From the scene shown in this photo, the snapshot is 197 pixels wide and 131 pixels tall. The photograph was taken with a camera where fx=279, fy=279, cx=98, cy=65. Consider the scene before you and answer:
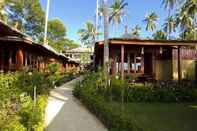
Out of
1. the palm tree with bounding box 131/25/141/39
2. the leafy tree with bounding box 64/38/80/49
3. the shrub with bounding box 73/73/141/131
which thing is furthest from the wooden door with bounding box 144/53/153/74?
the leafy tree with bounding box 64/38/80/49

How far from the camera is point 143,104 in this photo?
523 inches

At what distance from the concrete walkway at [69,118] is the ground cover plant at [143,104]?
0.32m

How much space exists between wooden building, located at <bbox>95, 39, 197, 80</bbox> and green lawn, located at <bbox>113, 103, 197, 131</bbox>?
6021mm

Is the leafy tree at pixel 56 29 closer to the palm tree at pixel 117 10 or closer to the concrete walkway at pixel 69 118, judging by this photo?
the palm tree at pixel 117 10

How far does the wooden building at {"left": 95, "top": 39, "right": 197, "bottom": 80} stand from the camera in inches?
725

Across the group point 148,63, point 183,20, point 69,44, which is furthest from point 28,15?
point 148,63

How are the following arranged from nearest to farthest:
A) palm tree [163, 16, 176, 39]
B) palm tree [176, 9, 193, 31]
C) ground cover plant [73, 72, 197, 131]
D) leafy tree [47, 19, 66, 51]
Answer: ground cover plant [73, 72, 197, 131] → palm tree [176, 9, 193, 31] → palm tree [163, 16, 176, 39] → leafy tree [47, 19, 66, 51]

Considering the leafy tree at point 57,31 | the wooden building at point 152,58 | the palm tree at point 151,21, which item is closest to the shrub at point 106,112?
the wooden building at point 152,58

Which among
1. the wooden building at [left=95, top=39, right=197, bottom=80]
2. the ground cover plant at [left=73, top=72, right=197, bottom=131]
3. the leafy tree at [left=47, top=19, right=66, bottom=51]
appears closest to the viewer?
the ground cover plant at [left=73, top=72, right=197, bottom=131]

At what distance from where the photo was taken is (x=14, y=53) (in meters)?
17.5

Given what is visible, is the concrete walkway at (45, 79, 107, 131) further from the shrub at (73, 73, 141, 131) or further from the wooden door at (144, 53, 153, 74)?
the wooden door at (144, 53, 153, 74)

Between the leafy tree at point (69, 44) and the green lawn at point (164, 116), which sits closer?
the green lawn at point (164, 116)

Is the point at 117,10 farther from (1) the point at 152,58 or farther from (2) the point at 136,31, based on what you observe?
(1) the point at 152,58

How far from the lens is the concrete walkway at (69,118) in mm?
8868
